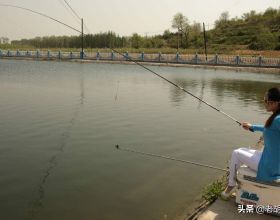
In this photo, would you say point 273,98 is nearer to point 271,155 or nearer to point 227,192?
point 271,155

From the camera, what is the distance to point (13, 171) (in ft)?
24.4

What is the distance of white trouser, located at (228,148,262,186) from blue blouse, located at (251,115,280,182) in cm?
19

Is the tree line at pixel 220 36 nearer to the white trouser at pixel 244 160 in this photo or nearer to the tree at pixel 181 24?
the tree at pixel 181 24

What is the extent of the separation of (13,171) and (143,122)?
5.61 meters

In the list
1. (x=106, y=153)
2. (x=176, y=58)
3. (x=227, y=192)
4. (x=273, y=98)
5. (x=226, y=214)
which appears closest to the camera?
(x=273, y=98)

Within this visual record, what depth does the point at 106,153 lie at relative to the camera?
884 cm

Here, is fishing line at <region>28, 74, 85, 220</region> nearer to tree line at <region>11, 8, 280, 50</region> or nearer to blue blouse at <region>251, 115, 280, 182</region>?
blue blouse at <region>251, 115, 280, 182</region>

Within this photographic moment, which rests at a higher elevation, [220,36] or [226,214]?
[220,36]

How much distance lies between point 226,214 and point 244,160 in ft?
2.53

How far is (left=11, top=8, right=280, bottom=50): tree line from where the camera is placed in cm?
7680

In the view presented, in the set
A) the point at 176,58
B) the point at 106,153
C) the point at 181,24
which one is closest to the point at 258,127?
the point at 106,153

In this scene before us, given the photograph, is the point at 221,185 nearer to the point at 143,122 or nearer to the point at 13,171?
the point at 13,171

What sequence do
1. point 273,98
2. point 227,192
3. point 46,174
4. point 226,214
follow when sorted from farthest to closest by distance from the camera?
point 46,174 < point 227,192 < point 226,214 < point 273,98

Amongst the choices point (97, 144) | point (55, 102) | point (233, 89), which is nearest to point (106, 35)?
point (233, 89)
